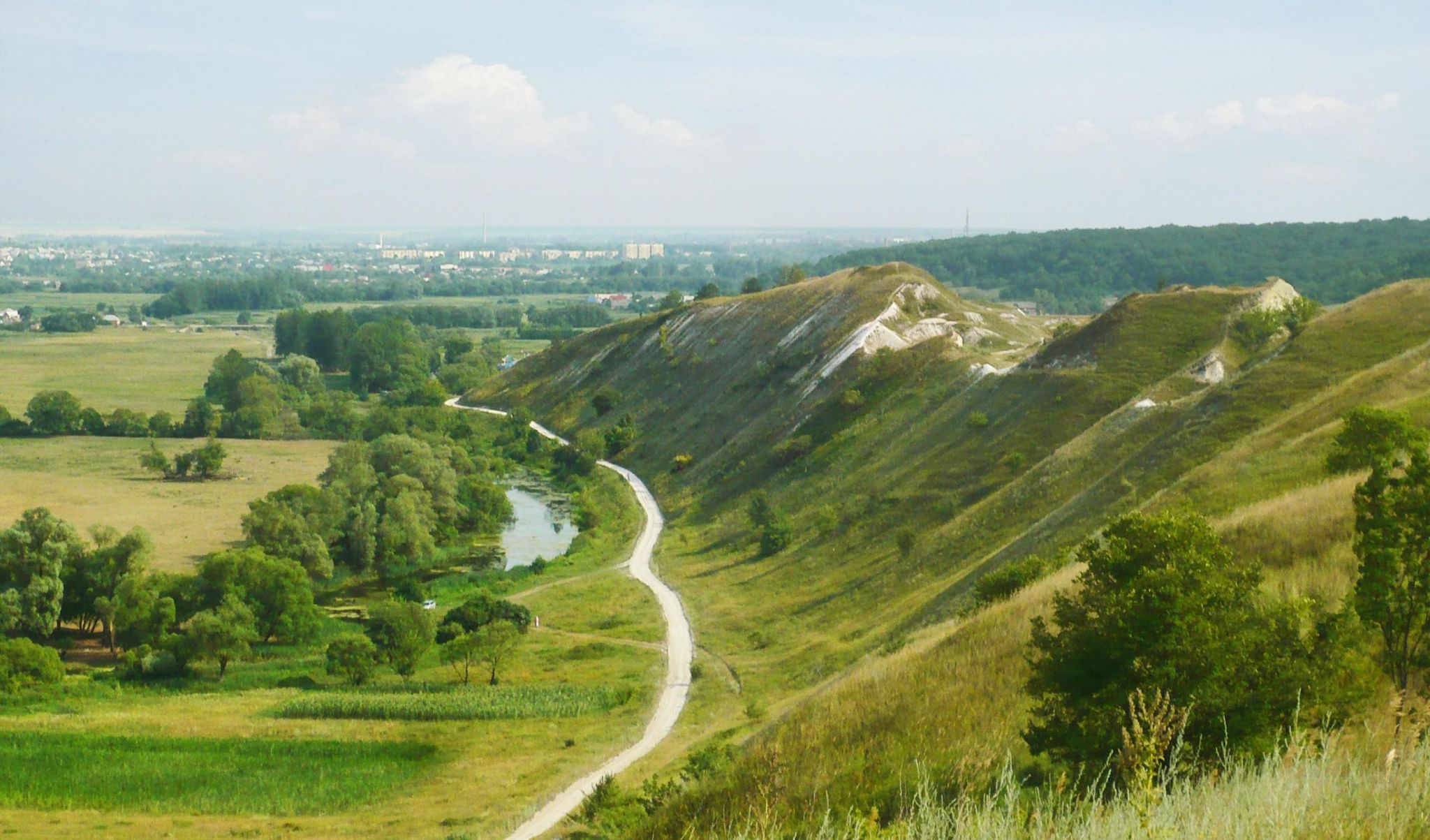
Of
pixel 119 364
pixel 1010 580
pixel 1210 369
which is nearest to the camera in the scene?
pixel 1010 580

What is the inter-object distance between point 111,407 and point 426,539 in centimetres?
6490

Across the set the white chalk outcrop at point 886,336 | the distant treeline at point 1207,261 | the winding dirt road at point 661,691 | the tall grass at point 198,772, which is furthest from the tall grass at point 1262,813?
the distant treeline at point 1207,261

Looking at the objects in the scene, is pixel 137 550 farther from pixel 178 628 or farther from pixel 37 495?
pixel 37 495

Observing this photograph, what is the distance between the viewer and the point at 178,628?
46156mm

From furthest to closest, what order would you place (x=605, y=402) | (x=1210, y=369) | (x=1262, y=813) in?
(x=605, y=402) → (x=1210, y=369) → (x=1262, y=813)

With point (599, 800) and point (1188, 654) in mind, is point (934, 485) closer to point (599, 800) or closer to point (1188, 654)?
point (599, 800)

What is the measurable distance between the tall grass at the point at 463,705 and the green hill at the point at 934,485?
3.88 metres

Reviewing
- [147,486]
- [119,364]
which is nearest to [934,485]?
[147,486]

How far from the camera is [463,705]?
37562 millimetres

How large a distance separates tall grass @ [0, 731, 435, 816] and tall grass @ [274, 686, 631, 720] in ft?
8.92

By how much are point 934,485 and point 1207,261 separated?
130 meters

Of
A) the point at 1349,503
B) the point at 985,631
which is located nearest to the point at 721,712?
the point at 985,631

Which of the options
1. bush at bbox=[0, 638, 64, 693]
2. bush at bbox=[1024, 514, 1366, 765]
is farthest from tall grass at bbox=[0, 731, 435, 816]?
bush at bbox=[1024, 514, 1366, 765]

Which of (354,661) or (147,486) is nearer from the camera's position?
(354,661)
